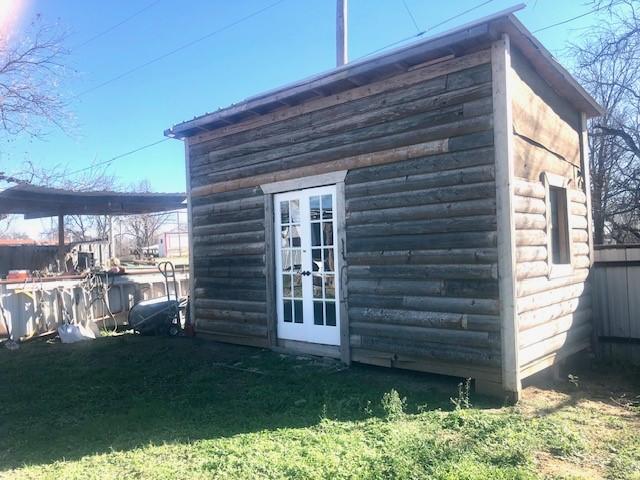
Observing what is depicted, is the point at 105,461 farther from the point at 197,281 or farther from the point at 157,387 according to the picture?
the point at 197,281

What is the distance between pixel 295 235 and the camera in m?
7.03

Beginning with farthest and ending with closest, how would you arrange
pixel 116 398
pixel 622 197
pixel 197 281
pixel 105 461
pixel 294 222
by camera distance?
pixel 622 197, pixel 197 281, pixel 294 222, pixel 116 398, pixel 105 461

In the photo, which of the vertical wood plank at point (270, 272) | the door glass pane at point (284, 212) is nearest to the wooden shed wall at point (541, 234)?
the door glass pane at point (284, 212)

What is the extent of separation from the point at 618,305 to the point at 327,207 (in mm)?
4380

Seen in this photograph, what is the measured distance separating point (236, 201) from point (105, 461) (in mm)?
4642

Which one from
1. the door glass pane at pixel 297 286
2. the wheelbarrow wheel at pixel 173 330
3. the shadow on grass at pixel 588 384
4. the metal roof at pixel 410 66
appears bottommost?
the shadow on grass at pixel 588 384

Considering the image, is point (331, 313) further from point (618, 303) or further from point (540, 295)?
point (618, 303)

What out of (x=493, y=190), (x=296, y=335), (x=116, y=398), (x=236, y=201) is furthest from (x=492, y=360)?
(x=236, y=201)

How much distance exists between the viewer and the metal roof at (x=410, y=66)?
16.1 ft

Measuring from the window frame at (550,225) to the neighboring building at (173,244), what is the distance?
4170 centimetres

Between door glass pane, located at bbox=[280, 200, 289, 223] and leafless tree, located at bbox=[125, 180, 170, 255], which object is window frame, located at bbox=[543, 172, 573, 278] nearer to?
door glass pane, located at bbox=[280, 200, 289, 223]

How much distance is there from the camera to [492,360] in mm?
5035

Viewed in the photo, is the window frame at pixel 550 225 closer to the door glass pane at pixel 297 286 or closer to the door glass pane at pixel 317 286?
the door glass pane at pixel 317 286

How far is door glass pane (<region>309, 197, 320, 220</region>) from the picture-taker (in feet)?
22.1
